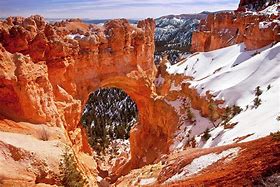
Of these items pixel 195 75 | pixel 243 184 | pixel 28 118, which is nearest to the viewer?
pixel 243 184

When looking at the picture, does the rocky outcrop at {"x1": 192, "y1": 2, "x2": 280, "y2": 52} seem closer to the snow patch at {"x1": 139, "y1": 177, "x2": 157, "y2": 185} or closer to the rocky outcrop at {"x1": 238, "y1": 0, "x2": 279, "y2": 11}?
the rocky outcrop at {"x1": 238, "y1": 0, "x2": 279, "y2": 11}

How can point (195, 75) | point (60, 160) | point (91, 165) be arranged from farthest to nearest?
point (195, 75) < point (91, 165) < point (60, 160)

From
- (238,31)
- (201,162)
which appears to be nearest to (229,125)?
(201,162)

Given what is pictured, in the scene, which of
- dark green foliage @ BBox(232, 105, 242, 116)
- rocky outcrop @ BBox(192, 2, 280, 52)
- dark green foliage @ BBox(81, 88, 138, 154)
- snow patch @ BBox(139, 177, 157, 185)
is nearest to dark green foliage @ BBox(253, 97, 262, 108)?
dark green foliage @ BBox(232, 105, 242, 116)

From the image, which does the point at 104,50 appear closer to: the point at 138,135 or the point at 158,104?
the point at 158,104

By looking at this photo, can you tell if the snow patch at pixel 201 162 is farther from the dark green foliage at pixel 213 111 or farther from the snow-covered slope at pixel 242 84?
the dark green foliage at pixel 213 111

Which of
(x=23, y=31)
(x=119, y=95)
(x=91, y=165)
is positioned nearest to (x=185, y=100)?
(x=91, y=165)

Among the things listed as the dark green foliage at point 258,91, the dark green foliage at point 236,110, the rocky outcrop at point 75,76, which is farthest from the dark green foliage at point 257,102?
the rocky outcrop at point 75,76
